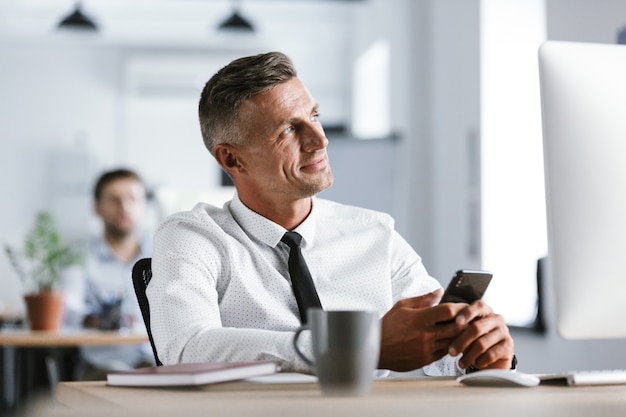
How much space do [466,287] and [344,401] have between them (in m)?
0.51

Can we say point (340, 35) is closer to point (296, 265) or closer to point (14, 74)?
point (14, 74)

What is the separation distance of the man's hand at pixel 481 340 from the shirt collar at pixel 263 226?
0.53 metres

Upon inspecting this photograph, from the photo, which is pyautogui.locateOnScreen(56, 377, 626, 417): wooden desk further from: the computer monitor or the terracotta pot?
the terracotta pot

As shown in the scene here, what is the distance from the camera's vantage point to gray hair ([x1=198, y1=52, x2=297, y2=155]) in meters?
1.89

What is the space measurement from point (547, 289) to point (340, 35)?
541 cm

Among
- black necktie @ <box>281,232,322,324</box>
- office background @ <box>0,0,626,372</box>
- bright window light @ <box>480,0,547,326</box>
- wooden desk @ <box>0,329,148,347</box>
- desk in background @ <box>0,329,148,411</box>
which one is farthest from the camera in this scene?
office background @ <box>0,0,626,372</box>

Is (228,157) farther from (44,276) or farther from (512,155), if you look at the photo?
(512,155)

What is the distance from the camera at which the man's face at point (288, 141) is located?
6.20 ft

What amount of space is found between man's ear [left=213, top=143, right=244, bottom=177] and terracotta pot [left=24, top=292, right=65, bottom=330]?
1958mm

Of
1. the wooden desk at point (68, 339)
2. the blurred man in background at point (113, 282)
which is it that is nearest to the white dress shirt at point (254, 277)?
the wooden desk at point (68, 339)

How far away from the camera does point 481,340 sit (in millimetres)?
1403

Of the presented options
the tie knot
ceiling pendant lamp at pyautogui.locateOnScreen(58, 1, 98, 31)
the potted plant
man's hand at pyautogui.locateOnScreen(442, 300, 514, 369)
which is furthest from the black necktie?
ceiling pendant lamp at pyautogui.locateOnScreen(58, 1, 98, 31)

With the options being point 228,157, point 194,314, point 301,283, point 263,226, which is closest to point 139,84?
point 228,157

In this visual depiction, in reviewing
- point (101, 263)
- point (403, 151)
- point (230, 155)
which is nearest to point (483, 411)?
point (230, 155)
